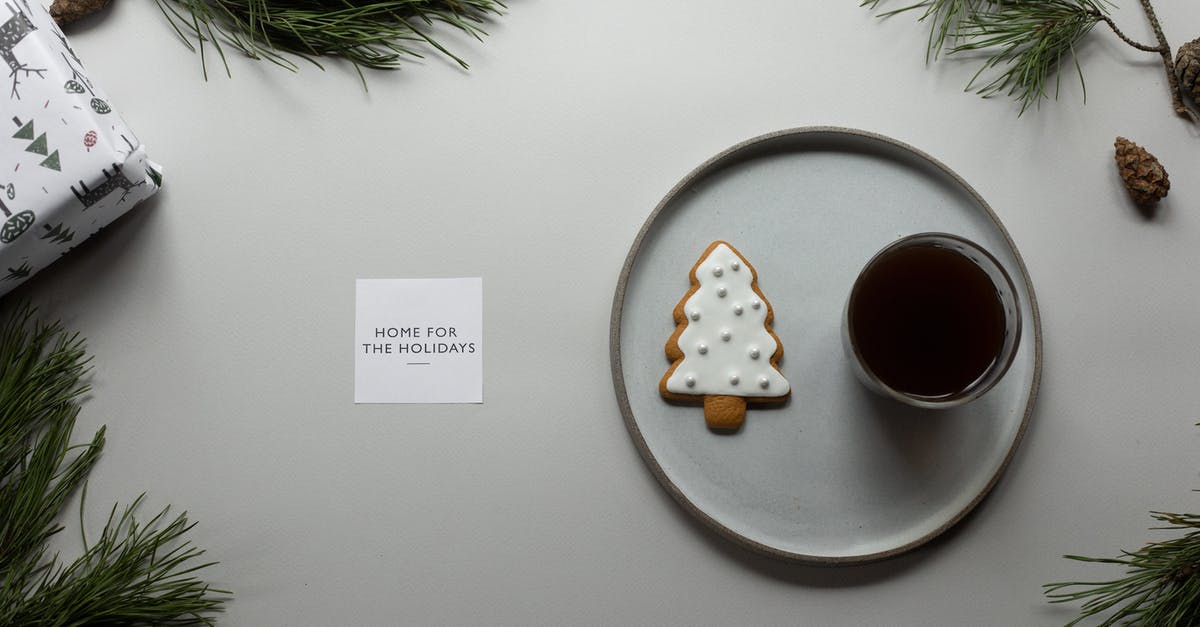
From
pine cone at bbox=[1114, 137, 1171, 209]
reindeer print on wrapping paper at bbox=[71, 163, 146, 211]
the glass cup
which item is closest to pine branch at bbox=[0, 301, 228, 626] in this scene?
reindeer print on wrapping paper at bbox=[71, 163, 146, 211]

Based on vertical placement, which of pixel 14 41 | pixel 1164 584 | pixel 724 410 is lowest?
pixel 1164 584

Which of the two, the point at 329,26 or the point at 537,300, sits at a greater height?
the point at 329,26

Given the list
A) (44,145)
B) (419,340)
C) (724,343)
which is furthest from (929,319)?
(44,145)

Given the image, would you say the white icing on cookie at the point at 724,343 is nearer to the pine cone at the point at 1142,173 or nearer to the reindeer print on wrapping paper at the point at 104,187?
the pine cone at the point at 1142,173

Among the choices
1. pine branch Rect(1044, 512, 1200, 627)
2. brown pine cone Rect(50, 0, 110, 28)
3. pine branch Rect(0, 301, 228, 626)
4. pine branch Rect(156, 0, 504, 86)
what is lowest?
pine branch Rect(1044, 512, 1200, 627)

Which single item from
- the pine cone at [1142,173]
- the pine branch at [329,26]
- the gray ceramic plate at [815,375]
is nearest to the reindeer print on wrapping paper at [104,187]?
the pine branch at [329,26]

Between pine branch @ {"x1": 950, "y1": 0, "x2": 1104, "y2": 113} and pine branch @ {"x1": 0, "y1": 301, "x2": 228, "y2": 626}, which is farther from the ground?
pine branch @ {"x1": 950, "y1": 0, "x2": 1104, "y2": 113}

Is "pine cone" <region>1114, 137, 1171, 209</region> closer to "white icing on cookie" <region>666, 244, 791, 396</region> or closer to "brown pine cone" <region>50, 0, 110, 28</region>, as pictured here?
"white icing on cookie" <region>666, 244, 791, 396</region>

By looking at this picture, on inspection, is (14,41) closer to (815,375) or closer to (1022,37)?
(815,375)
